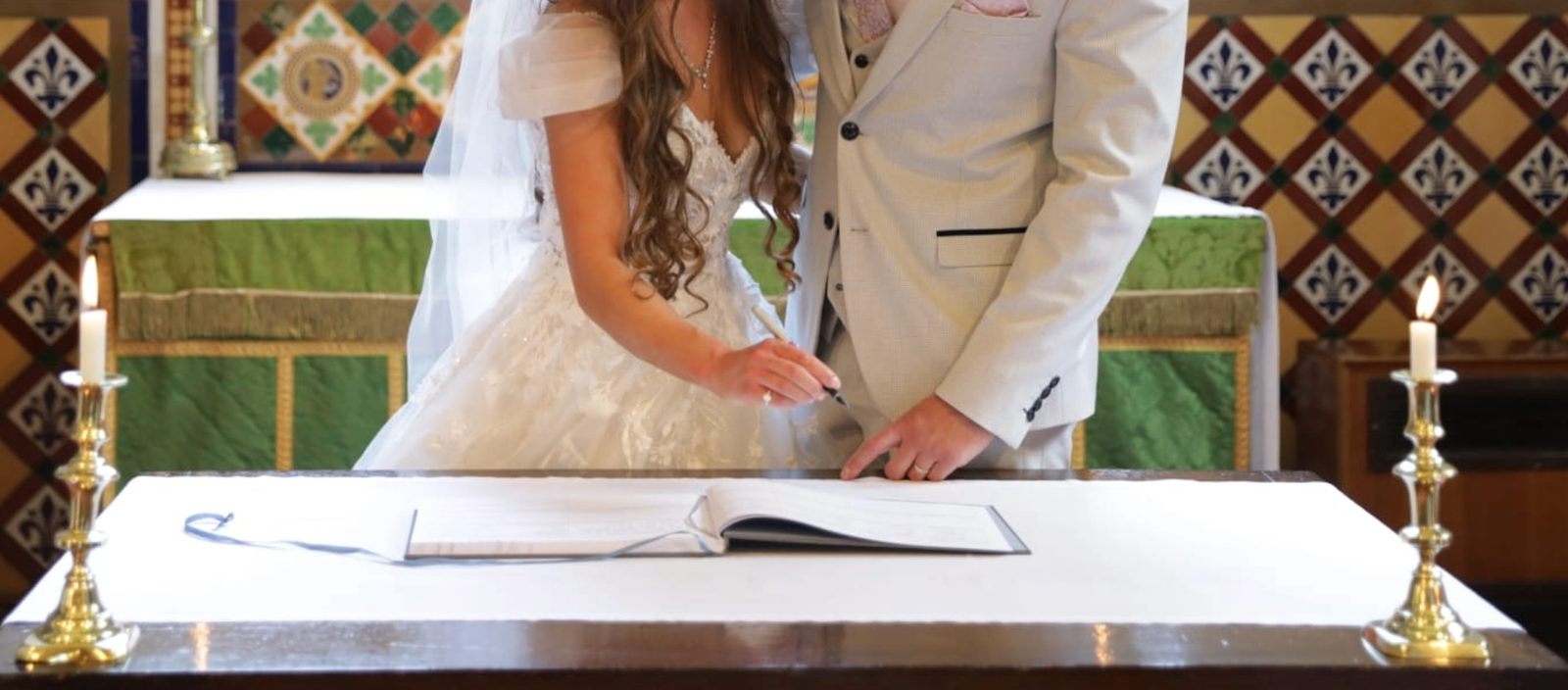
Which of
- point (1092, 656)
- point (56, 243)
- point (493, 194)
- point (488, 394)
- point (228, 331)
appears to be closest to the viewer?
point (1092, 656)

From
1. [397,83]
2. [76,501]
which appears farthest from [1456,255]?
[76,501]

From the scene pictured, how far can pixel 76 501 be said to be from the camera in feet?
4.50

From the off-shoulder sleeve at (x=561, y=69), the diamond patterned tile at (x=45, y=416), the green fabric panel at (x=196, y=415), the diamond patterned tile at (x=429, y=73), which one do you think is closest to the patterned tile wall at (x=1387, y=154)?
the diamond patterned tile at (x=429, y=73)

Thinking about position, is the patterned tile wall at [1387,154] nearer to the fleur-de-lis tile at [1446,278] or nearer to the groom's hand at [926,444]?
the fleur-de-lis tile at [1446,278]

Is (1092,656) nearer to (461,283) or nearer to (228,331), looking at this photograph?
(461,283)

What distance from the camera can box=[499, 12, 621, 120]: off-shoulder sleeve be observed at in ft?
6.88

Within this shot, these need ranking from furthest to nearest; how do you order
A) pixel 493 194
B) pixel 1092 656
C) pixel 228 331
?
pixel 228 331 < pixel 493 194 < pixel 1092 656

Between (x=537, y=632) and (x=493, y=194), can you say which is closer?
(x=537, y=632)

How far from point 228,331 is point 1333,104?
2.51 metres

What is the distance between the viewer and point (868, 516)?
5.70 feet

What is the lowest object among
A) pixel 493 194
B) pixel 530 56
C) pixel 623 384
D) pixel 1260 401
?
pixel 1260 401

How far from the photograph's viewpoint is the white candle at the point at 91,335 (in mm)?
1337

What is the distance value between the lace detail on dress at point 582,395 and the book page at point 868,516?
462 mm

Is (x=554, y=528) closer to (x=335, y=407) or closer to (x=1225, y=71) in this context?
(x=335, y=407)
